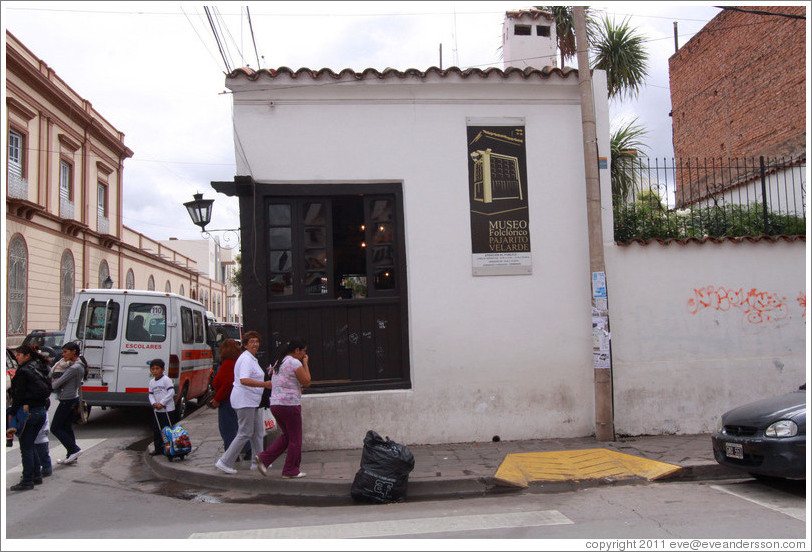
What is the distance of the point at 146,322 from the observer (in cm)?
1142

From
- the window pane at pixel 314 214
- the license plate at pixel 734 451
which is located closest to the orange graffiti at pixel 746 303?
the license plate at pixel 734 451

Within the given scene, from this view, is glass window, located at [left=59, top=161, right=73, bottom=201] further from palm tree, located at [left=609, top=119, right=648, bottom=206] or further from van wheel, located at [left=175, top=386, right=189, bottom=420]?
palm tree, located at [left=609, top=119, right=648, bottom=206]

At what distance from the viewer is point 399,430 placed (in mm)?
8695

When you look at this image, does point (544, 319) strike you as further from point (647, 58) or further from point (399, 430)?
point (647, 58)

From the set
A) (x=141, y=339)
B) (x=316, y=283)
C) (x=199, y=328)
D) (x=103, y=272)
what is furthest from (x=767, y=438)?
(x=103, y=272)

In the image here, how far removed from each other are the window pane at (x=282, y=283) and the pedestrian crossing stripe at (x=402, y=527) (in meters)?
3.86

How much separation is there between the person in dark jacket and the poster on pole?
575 cm

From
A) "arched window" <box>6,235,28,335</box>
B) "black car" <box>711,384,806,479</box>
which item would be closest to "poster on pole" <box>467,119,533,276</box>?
"black car" <box>711,384,806,479</box>

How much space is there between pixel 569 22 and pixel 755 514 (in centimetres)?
1185

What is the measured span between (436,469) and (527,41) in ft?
22.6

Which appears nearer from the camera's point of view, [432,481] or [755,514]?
[755,514]

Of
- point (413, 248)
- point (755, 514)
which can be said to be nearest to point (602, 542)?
point (755, 514)

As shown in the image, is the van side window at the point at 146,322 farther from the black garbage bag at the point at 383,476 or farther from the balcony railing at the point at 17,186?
the balcony railing at the point at 17,186

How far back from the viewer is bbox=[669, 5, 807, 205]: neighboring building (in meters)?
18.7
